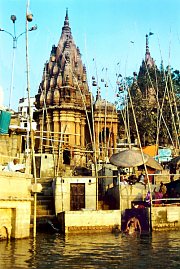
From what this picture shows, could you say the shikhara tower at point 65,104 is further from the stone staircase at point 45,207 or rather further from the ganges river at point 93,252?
the ganges river at point 93,252

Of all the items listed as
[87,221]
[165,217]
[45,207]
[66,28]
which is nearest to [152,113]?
[66,28]

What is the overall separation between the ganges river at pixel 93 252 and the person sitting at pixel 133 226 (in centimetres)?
124

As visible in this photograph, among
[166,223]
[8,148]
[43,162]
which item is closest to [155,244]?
[166,223]

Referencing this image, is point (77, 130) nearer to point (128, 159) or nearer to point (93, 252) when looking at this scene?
point (128, 159)

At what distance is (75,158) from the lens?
3422cm

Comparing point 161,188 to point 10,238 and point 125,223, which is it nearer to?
point 125,223

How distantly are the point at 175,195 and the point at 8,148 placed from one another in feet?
33.6

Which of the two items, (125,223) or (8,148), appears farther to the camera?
(8,148)

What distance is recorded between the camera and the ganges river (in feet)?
31.7

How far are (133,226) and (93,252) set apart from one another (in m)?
5.62

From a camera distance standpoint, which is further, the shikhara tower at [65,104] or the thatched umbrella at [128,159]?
the shikhara tower at [65,104]

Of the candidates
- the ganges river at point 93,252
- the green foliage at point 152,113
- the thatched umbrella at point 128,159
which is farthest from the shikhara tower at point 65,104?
the ganges river at point 93,252

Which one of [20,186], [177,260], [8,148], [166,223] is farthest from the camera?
[8,148]

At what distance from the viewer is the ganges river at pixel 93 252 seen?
9664 mm
